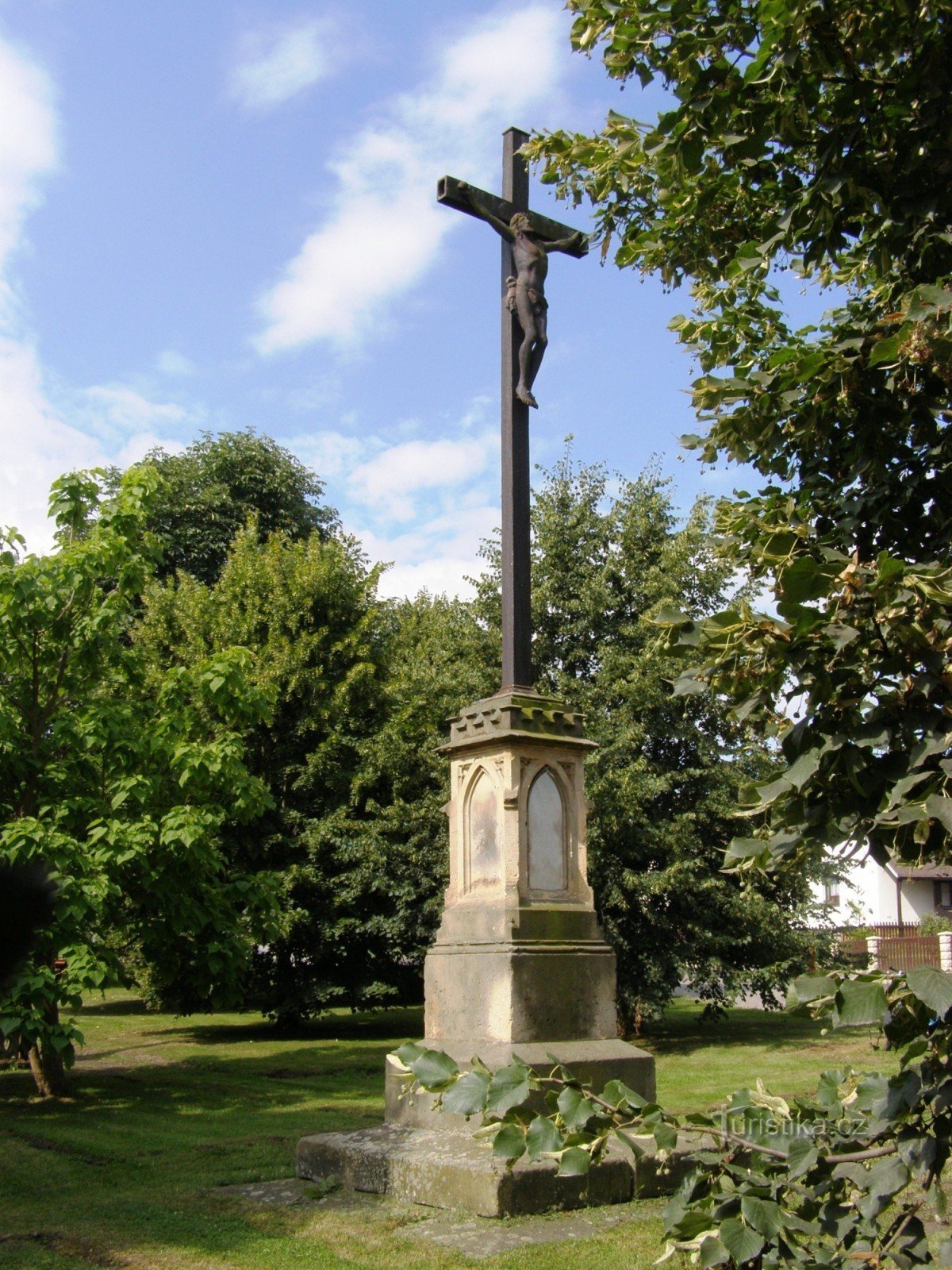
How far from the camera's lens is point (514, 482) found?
8500 millimetres

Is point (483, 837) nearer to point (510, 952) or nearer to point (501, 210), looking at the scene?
point (510, 952)

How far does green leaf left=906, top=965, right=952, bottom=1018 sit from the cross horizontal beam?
7365mm

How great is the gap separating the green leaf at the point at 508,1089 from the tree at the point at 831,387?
0.64m

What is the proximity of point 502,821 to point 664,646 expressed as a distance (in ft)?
17.6

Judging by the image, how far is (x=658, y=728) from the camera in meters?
18.3

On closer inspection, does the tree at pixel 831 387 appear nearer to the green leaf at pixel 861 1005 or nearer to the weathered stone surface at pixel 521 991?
the green leaf at pixel 861 1005

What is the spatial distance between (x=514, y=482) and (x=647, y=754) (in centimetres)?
1092

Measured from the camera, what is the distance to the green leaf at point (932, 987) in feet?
5.76

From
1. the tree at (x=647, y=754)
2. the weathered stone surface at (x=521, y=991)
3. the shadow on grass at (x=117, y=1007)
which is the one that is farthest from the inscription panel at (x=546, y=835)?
the shadow on grass at (x=117, y=1007)

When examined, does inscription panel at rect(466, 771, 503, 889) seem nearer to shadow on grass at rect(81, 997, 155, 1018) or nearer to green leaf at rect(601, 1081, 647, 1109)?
green leaf at rect(601, 1081, 647, 1109)

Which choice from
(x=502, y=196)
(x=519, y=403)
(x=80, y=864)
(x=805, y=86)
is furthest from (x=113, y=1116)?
(x=805, y=86)

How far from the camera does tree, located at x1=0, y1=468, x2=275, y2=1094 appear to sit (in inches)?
437

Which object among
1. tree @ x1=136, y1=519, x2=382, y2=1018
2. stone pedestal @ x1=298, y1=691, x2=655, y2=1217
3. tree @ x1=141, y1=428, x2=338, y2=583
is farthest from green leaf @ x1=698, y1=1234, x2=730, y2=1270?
tree @ x1=141, y1=428, x2=338, y2=583

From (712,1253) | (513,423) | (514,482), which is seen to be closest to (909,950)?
(514,482)
